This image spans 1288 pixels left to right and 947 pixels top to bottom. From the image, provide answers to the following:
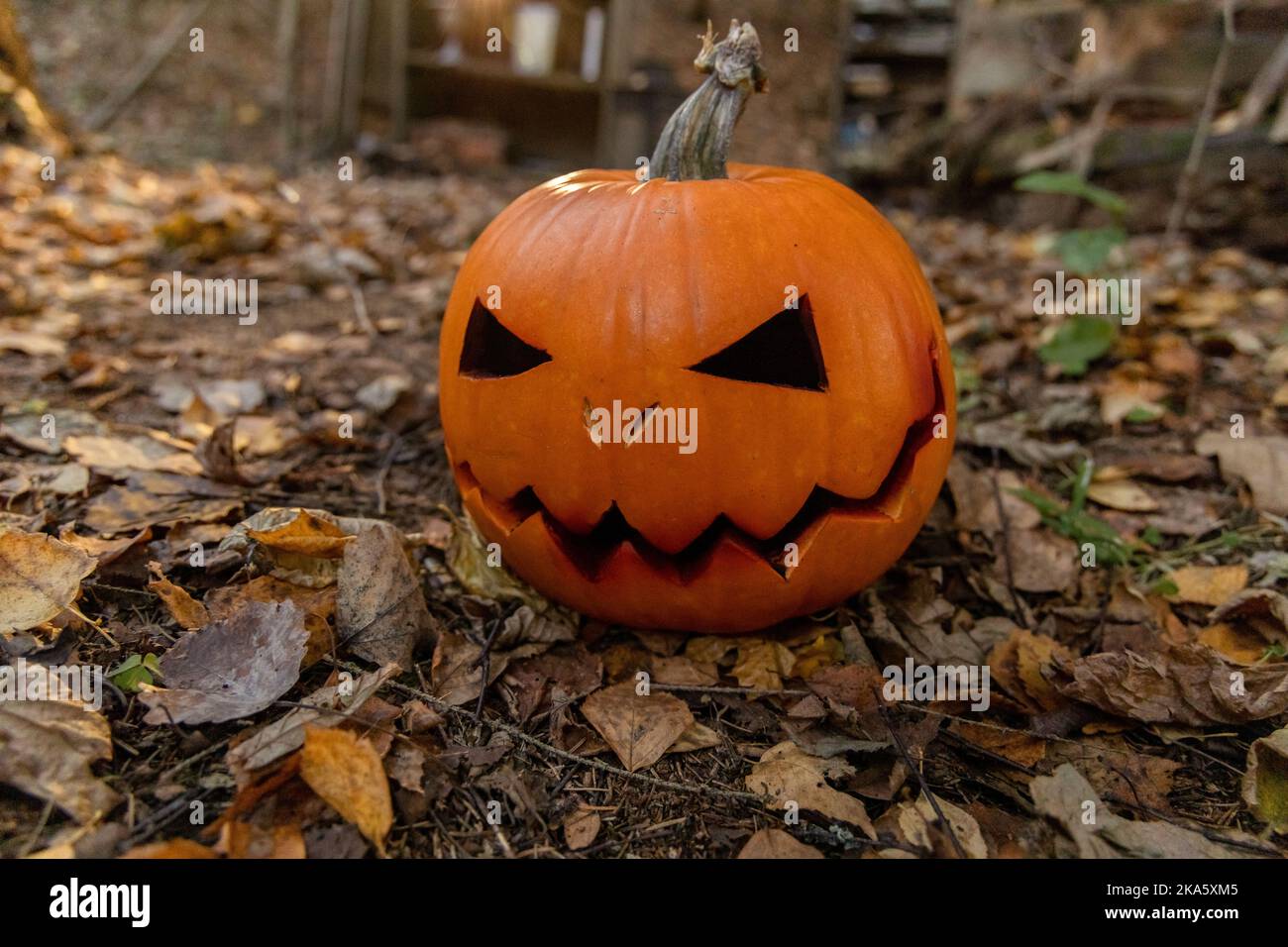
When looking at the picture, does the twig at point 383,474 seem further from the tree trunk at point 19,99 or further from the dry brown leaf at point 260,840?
the tree trunk at point 19,99

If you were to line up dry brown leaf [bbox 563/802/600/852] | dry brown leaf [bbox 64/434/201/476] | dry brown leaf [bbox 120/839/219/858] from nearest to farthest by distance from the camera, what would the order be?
dry brown leaf [bbox 120/839/219/858]
dry brown leaf [bbox 563/802/600/852]
dry brown leaf [bbox 64/434/201/476]

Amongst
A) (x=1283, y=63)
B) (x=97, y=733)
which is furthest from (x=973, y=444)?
(x=1283, y=63)

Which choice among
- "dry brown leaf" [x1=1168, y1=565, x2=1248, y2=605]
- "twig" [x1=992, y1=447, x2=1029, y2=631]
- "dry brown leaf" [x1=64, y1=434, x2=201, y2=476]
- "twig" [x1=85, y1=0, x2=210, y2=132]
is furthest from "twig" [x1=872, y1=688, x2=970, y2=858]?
"twig" [x1=85, y1=0, x2=210, y2=132]

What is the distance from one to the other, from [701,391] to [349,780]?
886 mm

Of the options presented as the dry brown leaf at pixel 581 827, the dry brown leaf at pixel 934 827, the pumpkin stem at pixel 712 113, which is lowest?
the dry brown leaf at pixel 581 827

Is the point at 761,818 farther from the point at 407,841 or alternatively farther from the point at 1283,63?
the point at 1283,63

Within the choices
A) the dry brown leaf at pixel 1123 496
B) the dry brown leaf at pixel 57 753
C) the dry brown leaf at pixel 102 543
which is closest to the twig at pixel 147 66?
the dry brown leaf at pixel 102 543

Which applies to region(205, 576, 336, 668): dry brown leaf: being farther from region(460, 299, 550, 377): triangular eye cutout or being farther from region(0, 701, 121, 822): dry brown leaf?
region(460, 299, 550, 377): triangular eye cutout

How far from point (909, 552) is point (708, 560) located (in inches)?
28.2

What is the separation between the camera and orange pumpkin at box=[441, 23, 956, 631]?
1727 mm

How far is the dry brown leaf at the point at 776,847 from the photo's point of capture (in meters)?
1.42

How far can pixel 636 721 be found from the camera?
1.72 metres

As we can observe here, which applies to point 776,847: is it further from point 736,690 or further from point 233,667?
point 233,667

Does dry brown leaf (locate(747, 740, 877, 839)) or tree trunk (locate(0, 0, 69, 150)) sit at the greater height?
tree trunk (locate(0, 0, 69, 150))
